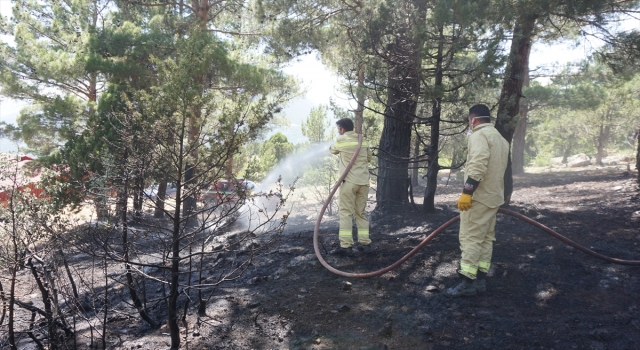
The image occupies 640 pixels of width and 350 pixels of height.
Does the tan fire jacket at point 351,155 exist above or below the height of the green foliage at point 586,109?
below

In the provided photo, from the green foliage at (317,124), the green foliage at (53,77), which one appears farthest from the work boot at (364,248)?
the green foliage at (317,124)

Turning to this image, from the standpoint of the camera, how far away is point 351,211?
5.40m

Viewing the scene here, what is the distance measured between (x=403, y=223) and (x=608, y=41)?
4.32 m

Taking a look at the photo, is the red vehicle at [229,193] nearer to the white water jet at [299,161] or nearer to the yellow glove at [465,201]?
the yellow glove at [465,201]

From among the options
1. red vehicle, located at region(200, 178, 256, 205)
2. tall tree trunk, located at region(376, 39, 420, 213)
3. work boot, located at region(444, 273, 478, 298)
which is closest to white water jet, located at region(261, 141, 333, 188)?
tall tree trunk, located at region(376, 39, 420, 213)

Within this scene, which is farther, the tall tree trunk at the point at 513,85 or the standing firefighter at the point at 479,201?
the tall tree trunk at the point at 513,85

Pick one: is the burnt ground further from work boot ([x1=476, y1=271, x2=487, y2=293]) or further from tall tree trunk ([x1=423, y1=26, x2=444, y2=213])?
tall tree trunk ([x1=423, y1=26, x2=444, y2=213])

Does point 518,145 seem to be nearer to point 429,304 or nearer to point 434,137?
point 434,137

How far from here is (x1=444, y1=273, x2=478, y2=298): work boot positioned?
3965 millimetres

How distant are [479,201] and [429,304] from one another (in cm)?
109

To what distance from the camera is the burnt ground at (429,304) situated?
10.9 feet

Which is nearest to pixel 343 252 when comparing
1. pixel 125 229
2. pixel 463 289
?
pixel 463 289

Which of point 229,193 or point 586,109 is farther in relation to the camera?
point 586,109

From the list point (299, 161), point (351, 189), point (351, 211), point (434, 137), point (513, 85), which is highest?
point (513, 85)
